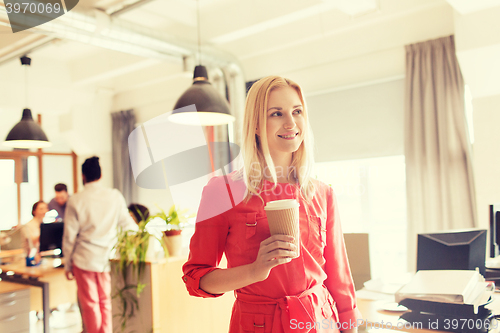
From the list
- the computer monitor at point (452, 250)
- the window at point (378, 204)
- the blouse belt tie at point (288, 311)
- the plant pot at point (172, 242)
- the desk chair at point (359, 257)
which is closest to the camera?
the blouse belt tie at point (288, 311)

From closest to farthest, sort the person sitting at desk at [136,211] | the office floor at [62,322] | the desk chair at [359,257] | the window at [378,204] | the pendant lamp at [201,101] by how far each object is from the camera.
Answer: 1. the desk chair at [359,257]
2. the pendant lamp at [201,101]
3. the person sitting at desk at [136,211]
4. the office floor at [62,322]
5. the window at [378,204]

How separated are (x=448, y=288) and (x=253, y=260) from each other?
803 millimetres

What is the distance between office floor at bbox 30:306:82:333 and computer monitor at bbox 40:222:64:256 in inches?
28.6

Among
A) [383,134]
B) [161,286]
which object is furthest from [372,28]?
[161,286]

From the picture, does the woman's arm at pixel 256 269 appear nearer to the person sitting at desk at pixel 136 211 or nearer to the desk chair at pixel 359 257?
the desk chair at pixel 359 257

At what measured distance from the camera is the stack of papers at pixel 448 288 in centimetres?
136

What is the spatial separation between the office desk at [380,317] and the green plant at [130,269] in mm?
1465

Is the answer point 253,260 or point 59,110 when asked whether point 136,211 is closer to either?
point 253,260

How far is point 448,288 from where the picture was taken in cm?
141

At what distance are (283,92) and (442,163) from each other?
3.41 metres

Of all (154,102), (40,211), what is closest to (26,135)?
(40,211)

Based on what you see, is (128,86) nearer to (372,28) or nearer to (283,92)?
(372,28)

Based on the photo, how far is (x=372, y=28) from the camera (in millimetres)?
4484

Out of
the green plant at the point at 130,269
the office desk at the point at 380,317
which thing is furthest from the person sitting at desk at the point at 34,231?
the office desk at the point at 380,317
